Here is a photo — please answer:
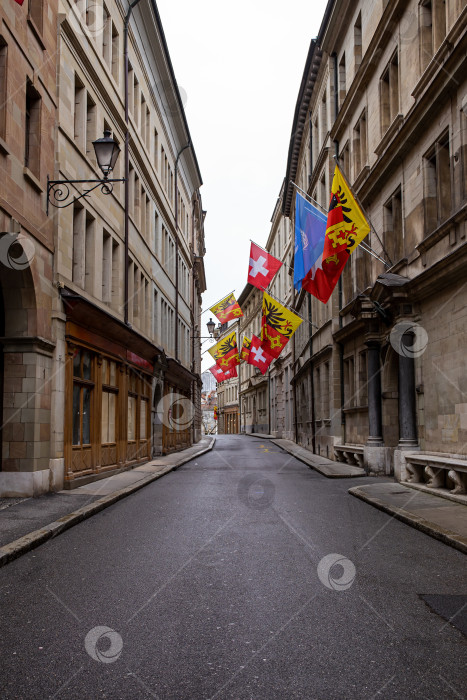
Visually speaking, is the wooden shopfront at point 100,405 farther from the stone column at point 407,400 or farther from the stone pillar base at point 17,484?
the stone column at point 407,400

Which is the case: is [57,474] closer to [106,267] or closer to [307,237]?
[106,267]

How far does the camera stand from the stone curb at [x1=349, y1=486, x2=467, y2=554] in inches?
306

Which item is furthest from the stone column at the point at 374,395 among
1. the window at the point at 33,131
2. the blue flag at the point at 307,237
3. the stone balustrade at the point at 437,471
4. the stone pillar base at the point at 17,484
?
the window at the point at 33,131

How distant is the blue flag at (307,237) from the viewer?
15.5 metres

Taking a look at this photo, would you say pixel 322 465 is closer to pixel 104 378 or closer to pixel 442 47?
pixel 104 378

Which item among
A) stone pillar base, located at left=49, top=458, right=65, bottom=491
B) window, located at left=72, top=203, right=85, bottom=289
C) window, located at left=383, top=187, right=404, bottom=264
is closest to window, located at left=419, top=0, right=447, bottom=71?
window, located at left=383, top=187, right=404, bottom=264

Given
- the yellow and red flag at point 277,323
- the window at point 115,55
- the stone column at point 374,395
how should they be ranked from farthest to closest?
the yellow and red flag at point 277,323, the window at point 115,55, the stone column at point 374,395

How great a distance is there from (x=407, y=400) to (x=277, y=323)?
34.8 feet

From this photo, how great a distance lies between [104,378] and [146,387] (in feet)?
23.2

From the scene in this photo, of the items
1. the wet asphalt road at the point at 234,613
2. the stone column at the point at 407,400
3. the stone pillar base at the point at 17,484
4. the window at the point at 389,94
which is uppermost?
the window at the point at 389,94

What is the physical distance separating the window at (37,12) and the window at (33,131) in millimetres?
1363

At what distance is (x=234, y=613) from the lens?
17.0ft

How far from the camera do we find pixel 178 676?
155 inches

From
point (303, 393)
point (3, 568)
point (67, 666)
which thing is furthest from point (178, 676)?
point (303, 393)
